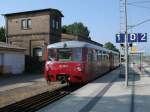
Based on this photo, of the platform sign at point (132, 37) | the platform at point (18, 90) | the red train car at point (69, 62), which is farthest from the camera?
the platform sign at point (132, 37)

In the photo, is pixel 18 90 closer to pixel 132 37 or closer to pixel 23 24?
pixel 132 37

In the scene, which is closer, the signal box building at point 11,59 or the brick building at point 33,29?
the signal box building at point 11,59

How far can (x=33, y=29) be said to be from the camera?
1606 inches

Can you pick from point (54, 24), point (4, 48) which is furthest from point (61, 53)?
point (54, 24)

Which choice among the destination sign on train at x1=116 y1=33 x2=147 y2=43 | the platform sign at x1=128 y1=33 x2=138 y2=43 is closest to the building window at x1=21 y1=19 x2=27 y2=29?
the destination sign on train at x1=116 y1=33 x2=147 y2=43

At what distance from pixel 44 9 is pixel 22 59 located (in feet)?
21.6

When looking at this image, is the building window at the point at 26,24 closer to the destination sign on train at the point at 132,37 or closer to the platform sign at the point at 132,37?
the destination sign on train at the point at 132,37

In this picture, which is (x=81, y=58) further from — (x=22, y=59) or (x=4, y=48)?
(x=22, y=59)

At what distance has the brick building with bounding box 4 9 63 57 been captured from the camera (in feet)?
130

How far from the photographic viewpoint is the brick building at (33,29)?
39.8m

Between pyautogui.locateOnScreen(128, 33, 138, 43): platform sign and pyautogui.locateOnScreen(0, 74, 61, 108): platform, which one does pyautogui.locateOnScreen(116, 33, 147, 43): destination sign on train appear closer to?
pyautogui.locateOnScreen(128, 33, 138, 43): platform sign

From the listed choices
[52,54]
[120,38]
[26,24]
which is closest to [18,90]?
[52,54]

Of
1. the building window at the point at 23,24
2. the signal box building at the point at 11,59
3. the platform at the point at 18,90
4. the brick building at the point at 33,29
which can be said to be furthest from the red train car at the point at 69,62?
the building window at the point at 23,24

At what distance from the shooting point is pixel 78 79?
19.6 meters
